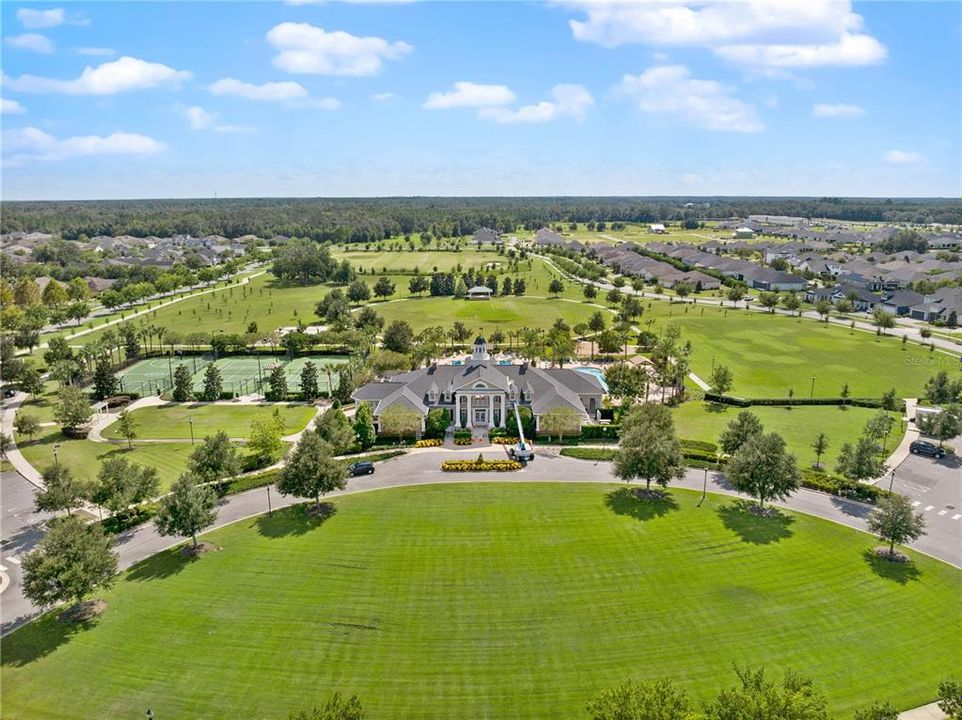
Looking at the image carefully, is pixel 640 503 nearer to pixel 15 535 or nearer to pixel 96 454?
pixel 15 535

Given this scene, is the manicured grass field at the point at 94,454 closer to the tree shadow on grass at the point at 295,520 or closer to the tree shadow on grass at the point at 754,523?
the tree shadow on grass at the point at 295,520

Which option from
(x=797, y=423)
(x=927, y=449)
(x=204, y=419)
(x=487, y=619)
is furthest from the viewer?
(x=204, y=419)

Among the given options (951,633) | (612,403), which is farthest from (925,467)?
(612,403)

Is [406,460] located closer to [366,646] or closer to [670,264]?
[366,646]

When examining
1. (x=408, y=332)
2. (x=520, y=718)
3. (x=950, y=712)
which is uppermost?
(x=408, y=332)

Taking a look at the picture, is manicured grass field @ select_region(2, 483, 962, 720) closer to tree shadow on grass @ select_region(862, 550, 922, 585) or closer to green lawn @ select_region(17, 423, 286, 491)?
tree shadow on grass @ select_region(862, 550, 922, 585)

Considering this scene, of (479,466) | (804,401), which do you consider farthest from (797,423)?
(479,466)

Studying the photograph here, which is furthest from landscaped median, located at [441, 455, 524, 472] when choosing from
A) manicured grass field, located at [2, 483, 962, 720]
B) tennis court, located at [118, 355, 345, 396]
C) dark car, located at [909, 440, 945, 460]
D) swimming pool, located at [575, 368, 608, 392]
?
dark car, located at [909, 440, 945, 460]
